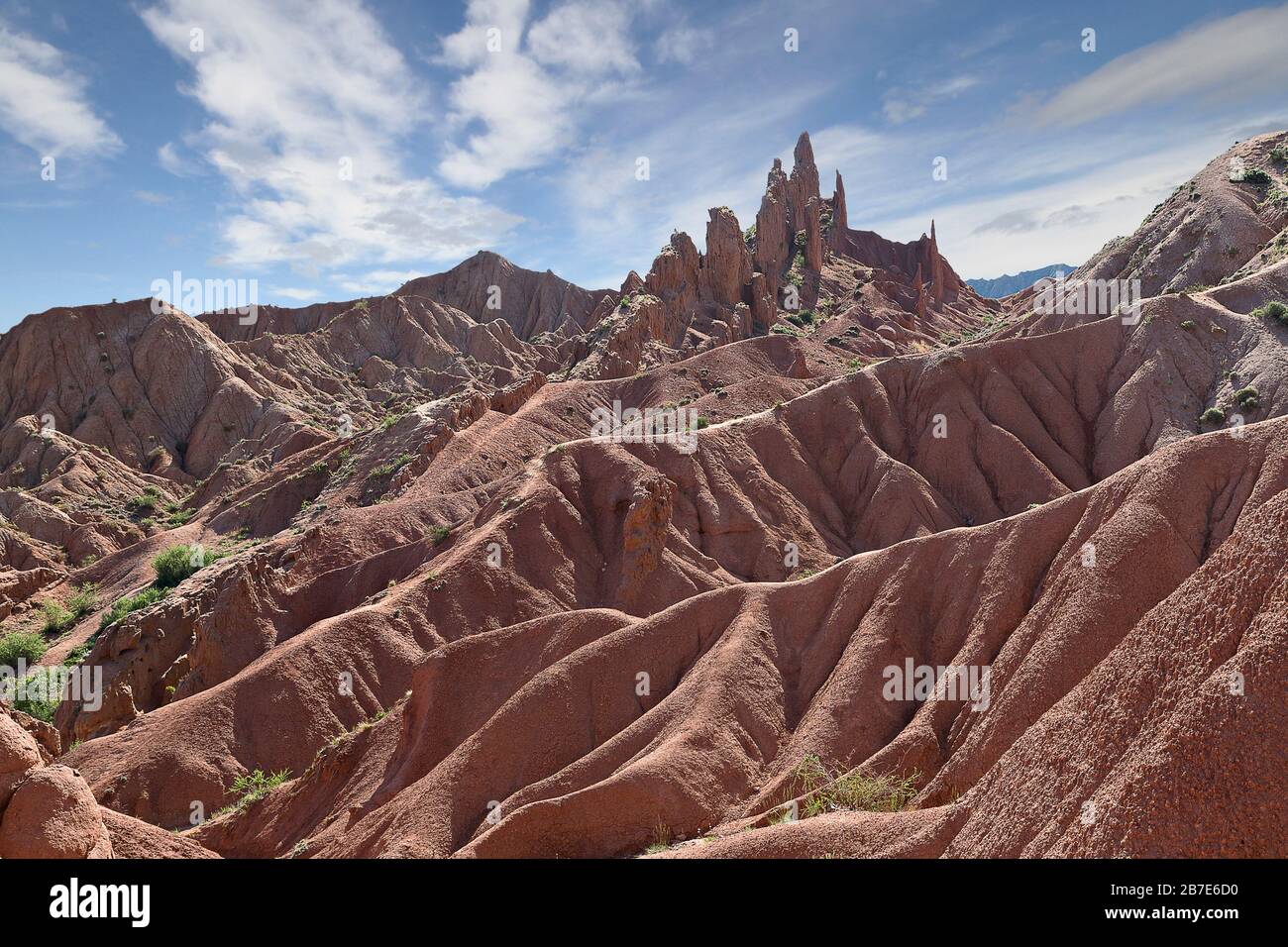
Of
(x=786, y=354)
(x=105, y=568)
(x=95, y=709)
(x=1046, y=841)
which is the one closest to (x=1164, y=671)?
(x=1046, y=841)

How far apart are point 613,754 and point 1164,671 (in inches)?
539

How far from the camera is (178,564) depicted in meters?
50.3

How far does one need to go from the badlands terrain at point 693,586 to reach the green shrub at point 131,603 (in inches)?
15.0

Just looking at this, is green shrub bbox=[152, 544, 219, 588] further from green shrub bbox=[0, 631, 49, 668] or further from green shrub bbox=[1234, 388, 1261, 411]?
green shrub bbox=[1234, 388, 1261, 411]

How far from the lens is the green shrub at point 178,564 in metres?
49.3

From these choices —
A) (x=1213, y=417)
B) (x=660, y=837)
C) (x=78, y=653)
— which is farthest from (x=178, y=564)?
(x=1213, y=417)

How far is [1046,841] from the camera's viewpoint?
382 inches

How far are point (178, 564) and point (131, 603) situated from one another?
483 centimetres

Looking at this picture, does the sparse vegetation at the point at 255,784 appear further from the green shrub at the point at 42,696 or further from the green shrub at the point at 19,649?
the green shrub at the point at 19,649

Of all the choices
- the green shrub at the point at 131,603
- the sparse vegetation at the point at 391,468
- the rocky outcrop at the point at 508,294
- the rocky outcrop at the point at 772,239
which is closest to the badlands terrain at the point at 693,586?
the green shrub at the point at 131,603

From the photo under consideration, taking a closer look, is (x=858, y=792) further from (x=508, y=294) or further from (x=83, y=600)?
(x=508, y=294)

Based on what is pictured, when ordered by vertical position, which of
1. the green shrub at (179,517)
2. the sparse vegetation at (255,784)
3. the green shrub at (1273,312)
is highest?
the green shrub at (1273,312)

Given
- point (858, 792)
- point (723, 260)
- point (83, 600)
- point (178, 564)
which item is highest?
point (723, 260)

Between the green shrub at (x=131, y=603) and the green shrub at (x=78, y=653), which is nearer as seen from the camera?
the green shrub at (x=78, y=653)
